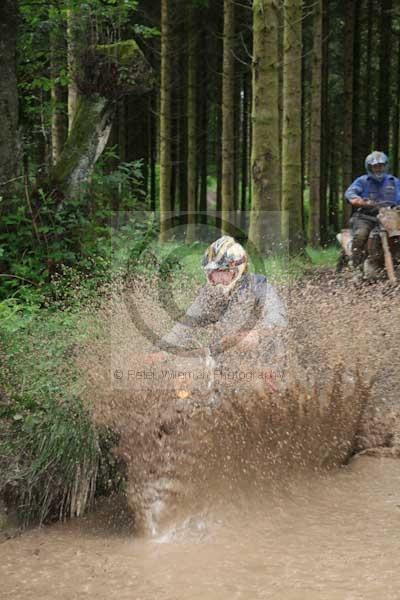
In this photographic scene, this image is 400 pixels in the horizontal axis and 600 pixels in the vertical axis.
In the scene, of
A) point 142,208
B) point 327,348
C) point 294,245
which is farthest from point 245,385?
point 294,245

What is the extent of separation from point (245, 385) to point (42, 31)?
7.47m

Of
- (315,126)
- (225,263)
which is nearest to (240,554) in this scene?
(225,263)

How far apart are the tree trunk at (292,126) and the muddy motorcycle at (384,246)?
126 inches

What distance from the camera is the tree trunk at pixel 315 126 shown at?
669 inches

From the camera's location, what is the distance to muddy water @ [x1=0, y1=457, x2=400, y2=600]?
12.9 feet

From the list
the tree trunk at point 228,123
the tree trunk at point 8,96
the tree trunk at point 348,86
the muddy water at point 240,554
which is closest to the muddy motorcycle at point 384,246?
the tree trunk at point 8,96

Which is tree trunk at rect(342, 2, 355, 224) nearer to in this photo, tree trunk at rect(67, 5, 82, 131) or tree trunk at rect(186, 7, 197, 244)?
tree trunk at rect(186, 7, 197, 244)

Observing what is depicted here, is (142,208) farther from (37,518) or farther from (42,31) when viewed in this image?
(37,518)

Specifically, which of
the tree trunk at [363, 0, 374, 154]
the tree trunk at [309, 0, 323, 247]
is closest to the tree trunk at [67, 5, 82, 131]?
the tree trunk at [309, 0, 323, 247]

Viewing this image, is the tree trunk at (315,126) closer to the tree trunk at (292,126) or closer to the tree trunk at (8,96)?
the tree trunk at (292,126)

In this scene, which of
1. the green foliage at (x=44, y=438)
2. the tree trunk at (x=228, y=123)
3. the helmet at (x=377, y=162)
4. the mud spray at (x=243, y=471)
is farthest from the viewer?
the tree trunk at (x=228, y=123)

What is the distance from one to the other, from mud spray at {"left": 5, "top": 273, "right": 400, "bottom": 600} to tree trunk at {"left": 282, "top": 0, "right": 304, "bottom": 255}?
7.64 metres

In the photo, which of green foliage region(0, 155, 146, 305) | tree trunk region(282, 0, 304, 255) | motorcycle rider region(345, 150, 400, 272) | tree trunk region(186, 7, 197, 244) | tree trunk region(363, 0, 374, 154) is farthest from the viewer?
tree trunk region(363, 0, 374, 154)

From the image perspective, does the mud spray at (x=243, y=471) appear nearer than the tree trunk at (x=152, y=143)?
Yes
